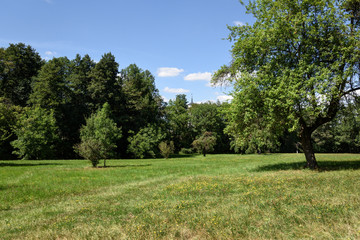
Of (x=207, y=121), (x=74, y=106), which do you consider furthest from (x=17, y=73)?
(x=207, y=121)

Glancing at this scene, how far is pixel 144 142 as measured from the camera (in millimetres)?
54312

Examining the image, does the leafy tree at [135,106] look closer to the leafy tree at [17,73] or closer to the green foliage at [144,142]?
the green foliage at [144,142]

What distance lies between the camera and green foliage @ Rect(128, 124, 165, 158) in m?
54.4

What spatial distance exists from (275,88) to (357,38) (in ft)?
19.6

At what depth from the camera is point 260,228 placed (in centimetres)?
579

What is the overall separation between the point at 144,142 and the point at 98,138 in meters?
13.4

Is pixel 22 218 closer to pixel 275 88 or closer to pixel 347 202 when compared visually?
pixel 347 202

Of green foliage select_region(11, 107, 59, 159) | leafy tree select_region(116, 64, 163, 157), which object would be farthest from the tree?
leafy tree select_region(116, 64, 163, 157)

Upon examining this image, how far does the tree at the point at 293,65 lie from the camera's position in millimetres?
14531

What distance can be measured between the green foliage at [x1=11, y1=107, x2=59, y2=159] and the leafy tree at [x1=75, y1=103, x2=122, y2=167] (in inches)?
250

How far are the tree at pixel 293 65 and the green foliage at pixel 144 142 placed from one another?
128ft

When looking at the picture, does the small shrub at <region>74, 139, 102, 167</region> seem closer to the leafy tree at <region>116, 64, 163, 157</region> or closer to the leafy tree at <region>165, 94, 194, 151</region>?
the leafy tree at <region>116, 64, 163, 157</region>

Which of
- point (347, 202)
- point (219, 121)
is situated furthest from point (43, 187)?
point (219, 121)

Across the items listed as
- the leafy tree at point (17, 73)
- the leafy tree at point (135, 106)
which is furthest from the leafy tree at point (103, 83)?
the leafy tree at point (17, 73)
